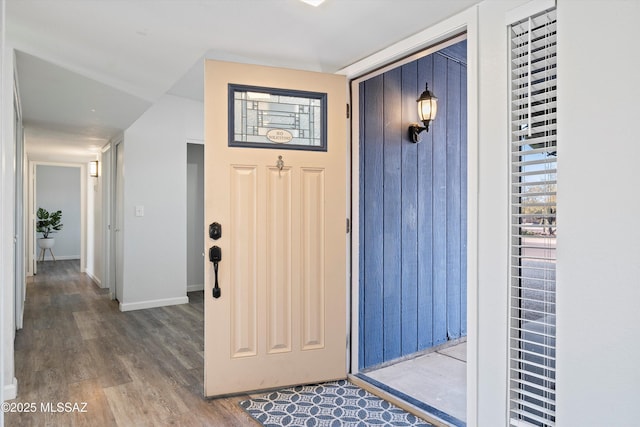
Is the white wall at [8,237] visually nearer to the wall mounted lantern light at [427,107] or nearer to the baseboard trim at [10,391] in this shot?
the baseboard trim at [10,391]

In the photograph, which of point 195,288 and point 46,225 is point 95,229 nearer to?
point 195,288

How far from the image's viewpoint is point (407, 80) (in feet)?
10.8

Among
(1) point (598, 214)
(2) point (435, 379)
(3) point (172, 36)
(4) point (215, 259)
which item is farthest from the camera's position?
(2) point (435, 379)

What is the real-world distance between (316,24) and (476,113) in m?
0.94

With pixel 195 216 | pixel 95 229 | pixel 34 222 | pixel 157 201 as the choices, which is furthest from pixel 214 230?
pixel 34 222

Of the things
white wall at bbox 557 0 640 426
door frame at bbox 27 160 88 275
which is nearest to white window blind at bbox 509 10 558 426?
white wall at bbox 557 0 640 426

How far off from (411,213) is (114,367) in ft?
8.24

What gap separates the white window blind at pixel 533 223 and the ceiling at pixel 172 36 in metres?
0.40

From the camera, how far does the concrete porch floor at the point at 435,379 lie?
2518 mm

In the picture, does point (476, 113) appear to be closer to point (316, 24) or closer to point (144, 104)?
point (316, 24)

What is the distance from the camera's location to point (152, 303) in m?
4.93

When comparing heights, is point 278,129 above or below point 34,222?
above

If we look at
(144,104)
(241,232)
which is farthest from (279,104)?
(144,104)

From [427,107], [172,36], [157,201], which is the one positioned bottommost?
[157,201]
